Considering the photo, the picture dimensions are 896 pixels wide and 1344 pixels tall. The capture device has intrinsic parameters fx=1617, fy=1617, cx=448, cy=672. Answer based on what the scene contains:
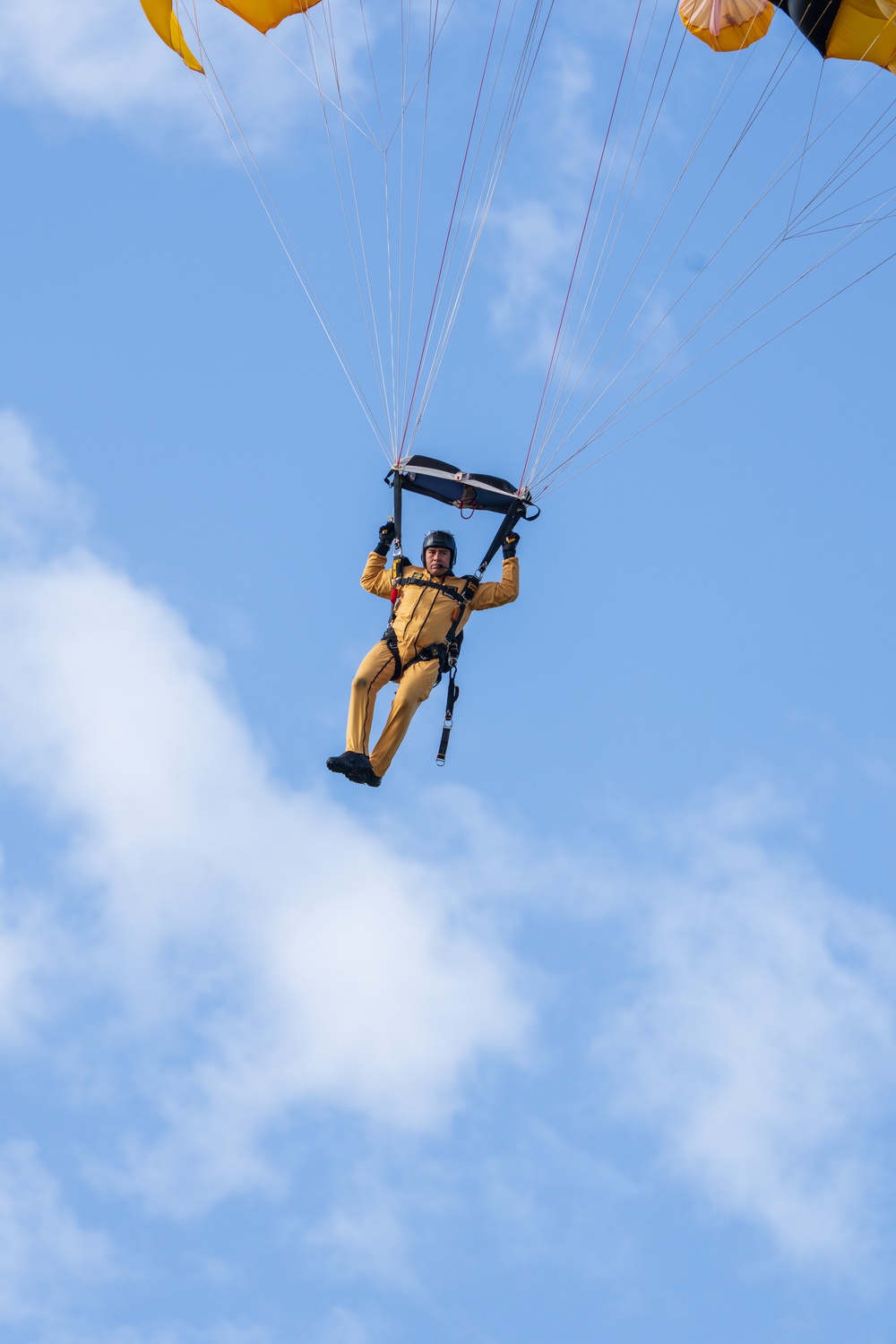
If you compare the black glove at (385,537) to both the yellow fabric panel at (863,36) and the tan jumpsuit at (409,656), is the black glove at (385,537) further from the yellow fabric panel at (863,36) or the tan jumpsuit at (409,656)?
the yellow fabric panel at (863,36)

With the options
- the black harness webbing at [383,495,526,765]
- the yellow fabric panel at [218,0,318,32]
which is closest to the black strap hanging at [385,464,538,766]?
the black harness webbing at [383,495,526,765]

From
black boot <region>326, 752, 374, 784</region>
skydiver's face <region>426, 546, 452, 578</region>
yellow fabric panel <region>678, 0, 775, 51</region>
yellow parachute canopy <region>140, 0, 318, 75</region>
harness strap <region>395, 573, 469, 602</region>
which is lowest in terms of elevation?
black boot <region>326, 752, 374, 784</region>

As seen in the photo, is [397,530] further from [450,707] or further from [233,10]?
[233,10]

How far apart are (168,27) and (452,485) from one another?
15.0 feet

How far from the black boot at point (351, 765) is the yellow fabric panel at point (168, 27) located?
593 cm

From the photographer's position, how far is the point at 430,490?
11.8m

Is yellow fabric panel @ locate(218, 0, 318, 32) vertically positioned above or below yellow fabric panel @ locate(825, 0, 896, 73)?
below

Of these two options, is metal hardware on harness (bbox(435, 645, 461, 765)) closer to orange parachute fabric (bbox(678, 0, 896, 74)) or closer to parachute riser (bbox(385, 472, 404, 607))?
parachute riser (bbox(385, 472, 404, 607))

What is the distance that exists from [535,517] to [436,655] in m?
1.24

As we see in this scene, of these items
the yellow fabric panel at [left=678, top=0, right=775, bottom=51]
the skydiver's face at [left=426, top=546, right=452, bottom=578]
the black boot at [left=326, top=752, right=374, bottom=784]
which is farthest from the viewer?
the yellow fabric panel at [left=678, top=0, right=775, bottom=51]

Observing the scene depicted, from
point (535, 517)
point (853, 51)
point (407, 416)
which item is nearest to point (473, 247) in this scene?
point (407, 416)

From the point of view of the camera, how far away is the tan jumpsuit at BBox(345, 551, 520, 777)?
10.8 metres

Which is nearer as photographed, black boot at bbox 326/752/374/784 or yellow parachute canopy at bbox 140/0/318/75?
black boot at bbox 326/752/374/784

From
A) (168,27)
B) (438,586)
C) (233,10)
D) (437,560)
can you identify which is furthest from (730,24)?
(438,586)
